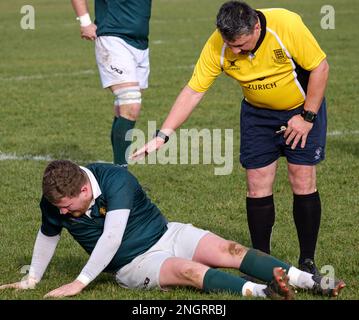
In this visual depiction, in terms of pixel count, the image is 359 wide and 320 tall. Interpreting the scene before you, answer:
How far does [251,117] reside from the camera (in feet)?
21.4

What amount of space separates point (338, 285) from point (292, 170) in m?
1.02

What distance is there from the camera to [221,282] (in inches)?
227

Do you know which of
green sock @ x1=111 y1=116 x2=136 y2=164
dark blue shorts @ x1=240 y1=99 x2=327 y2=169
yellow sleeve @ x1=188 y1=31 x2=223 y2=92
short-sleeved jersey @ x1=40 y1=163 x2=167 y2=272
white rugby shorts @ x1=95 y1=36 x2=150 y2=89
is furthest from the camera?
white rugby shorts @ x1=95 y1=36 x2=150 y2=89

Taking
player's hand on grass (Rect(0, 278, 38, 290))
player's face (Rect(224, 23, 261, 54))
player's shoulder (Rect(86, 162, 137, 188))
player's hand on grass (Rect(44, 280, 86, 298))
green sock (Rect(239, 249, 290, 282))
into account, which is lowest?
player's hand on grass (Rect(0, 278, 38, 290))

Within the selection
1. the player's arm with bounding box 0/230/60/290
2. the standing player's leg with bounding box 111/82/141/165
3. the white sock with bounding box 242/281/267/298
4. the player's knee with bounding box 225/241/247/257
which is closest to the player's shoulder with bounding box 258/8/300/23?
the player's knee with bounding box 225/241/247/257

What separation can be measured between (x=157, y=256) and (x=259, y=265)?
2.03ft

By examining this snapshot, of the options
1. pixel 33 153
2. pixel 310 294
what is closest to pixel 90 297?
pixel 310 294

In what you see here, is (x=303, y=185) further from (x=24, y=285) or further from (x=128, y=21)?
(x=128, y=21)

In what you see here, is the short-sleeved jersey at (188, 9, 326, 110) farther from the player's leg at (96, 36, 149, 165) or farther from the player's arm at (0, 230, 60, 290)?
the player's leg at (96, 36, 149, 165)

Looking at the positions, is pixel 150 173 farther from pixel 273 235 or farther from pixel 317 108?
pixel 317 108

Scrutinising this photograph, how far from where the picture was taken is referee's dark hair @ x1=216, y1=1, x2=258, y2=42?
19.3 ft

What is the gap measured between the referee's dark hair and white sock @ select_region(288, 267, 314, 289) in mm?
1400

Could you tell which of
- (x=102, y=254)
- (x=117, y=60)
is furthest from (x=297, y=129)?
(x=117, y=60)

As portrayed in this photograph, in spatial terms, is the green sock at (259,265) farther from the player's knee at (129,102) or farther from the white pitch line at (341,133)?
the white pitch line at (341,133)
